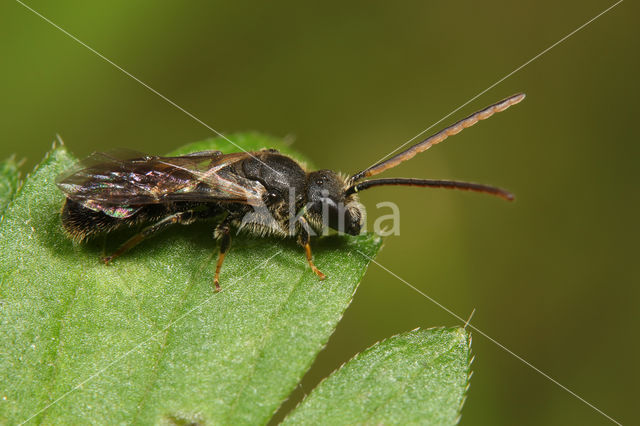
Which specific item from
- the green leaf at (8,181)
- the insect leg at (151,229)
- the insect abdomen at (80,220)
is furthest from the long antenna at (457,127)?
the green leaf at (8,181)

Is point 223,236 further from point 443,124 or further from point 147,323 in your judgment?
point 443,124

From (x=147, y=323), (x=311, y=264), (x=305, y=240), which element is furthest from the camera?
(x=305, y=240)

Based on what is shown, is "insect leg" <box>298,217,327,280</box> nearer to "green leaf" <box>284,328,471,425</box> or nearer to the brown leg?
the brown leg

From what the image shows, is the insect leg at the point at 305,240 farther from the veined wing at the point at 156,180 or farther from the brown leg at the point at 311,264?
the veined wing at the point at 156,180

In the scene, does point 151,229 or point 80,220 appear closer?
point 80,220

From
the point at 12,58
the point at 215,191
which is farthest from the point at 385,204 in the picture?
the point at 12,58

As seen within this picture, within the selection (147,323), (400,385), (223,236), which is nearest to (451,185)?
(400,385)

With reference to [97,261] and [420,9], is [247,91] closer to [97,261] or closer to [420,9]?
[420,9]
